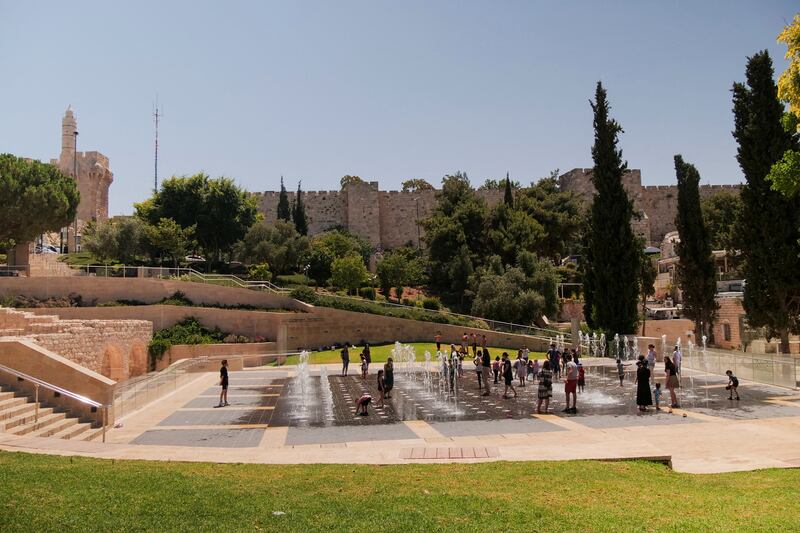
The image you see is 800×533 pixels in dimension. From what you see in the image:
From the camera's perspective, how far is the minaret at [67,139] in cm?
7144

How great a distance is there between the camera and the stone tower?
70.5 meters

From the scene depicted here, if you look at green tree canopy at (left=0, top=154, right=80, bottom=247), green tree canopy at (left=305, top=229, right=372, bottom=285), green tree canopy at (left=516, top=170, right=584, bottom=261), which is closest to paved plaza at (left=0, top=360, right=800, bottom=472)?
green tree canopy at (left=0, top=154, right=80, bottom=247)

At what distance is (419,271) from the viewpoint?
176 feet

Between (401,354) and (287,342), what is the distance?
686 cm

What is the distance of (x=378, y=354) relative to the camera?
111ft

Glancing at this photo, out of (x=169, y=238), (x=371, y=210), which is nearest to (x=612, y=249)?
(x=169, y=238)

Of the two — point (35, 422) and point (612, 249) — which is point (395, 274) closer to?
point (612, 249)

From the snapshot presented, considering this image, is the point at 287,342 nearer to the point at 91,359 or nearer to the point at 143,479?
the point at 91,359

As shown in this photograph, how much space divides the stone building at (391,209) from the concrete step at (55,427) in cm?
6022

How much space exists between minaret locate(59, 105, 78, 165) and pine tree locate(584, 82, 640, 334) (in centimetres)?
6043

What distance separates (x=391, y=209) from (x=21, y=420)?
2534 inches

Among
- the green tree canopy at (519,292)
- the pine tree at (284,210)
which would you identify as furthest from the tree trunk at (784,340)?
the pine tree at (284,210)

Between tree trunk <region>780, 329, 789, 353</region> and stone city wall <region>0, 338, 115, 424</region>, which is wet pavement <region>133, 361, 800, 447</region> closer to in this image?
stone city wall <region>0, 338, 115, 424</region>

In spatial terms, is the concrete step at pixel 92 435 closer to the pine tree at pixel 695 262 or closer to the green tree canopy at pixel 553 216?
the pine tree at pixel 695 262
